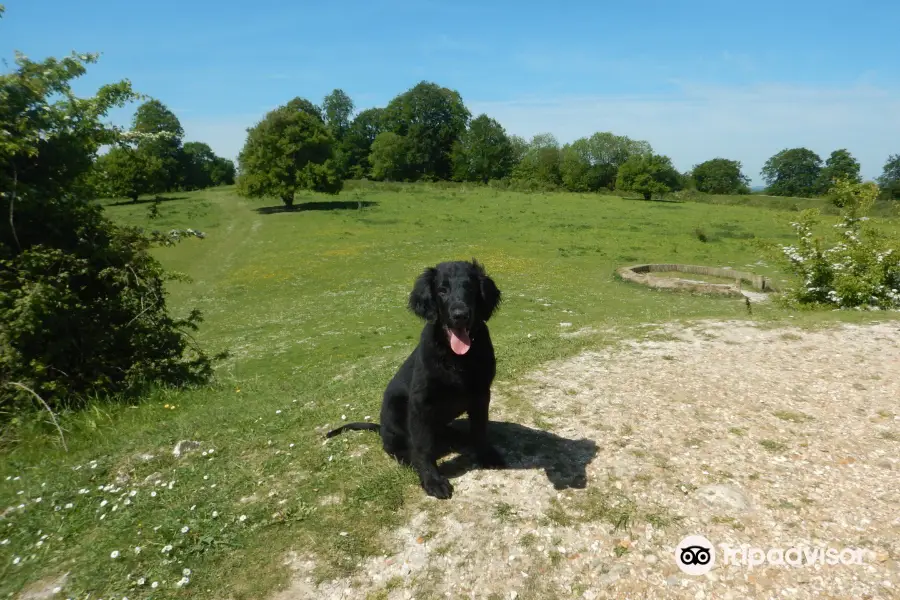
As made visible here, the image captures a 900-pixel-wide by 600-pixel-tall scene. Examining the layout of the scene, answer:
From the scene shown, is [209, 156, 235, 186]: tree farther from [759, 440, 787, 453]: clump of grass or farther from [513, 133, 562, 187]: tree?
[759, 440, 787, 453]: clump of grass

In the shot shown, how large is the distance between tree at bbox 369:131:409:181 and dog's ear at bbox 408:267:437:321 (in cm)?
9295

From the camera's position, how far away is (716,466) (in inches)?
202

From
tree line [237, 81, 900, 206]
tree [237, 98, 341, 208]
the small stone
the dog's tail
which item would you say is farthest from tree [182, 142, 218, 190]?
the small stone

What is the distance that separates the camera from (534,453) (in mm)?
5480

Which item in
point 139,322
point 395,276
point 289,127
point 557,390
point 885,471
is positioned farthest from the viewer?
point 289,127

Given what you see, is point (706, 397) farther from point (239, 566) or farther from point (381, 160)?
point (381, 160)

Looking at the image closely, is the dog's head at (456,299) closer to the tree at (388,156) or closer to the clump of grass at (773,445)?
→ the clump of grass at (773,445)

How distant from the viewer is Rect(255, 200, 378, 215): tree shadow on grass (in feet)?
175

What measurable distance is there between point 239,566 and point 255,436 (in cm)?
253

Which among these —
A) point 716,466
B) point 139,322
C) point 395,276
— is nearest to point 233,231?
point 395,276

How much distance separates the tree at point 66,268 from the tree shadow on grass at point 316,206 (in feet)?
143

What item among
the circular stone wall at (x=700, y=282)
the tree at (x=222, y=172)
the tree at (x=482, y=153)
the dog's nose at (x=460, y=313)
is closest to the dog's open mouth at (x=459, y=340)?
the dog's nose at (x=460, y=313)

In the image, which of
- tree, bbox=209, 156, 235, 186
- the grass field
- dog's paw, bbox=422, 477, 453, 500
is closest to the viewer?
the grass field

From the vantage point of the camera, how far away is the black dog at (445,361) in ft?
14.9
